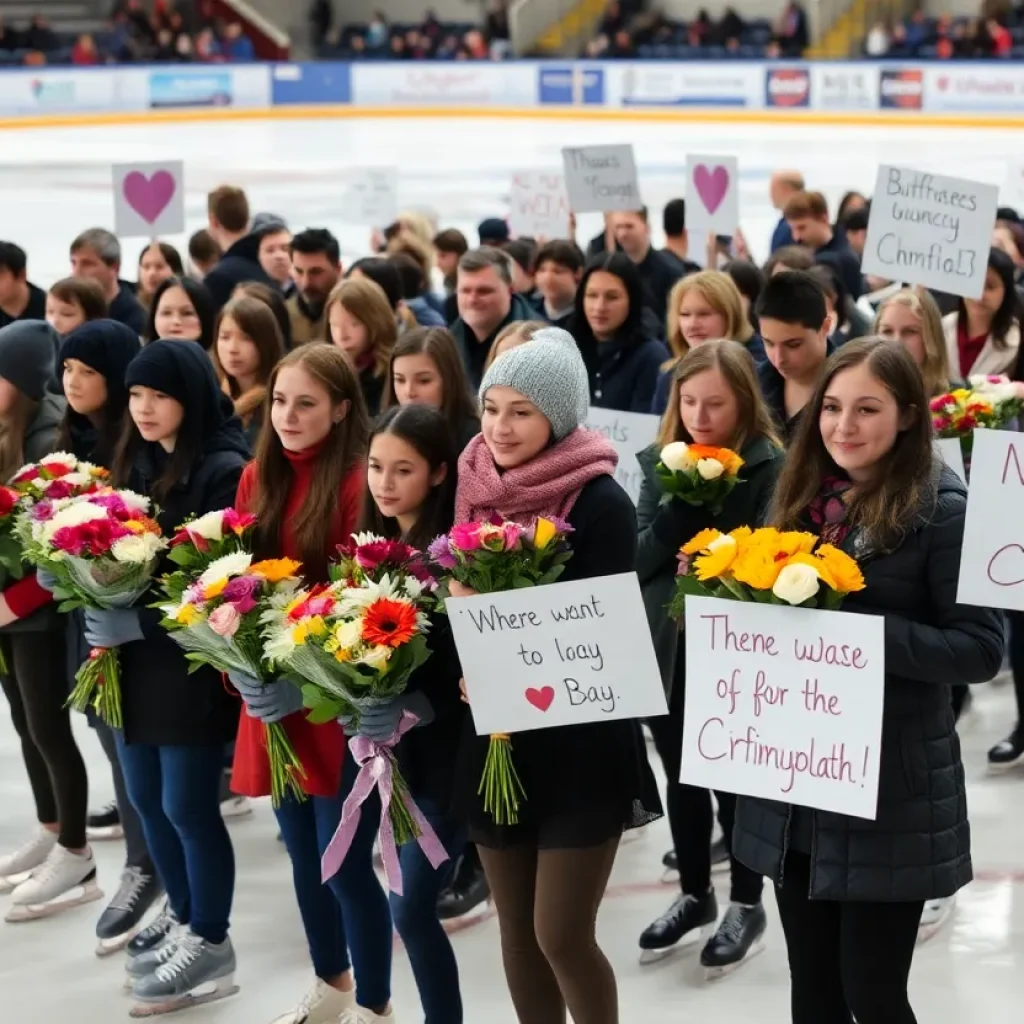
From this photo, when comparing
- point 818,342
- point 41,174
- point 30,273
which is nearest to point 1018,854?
point 818,342

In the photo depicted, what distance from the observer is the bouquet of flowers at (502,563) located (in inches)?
143

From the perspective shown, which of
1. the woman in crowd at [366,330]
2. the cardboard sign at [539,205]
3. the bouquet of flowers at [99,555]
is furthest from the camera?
the cardboard sign at [539,205]

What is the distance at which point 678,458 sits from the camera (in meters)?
4.62

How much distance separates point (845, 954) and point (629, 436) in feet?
8.58

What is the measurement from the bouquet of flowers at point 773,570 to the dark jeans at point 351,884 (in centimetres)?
127

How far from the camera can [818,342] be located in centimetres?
527

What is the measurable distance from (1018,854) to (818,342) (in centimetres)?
191

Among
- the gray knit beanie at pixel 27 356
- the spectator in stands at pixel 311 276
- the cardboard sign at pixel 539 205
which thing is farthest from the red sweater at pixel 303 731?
the cardboard sign at pixel 539 205

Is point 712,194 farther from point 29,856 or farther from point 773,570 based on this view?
point 773,570

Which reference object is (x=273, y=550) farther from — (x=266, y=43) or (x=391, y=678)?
(x=266, y=43)

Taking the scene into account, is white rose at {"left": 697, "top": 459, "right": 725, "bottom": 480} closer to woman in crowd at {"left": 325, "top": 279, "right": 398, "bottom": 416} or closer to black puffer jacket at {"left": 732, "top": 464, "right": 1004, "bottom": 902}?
black puffer jacket at {"left": 732, "top": 464, "right": 1004, "bottom": 902}

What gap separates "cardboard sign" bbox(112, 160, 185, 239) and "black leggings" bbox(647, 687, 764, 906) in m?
5.76

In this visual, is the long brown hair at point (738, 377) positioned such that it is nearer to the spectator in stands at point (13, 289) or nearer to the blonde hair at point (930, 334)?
the blonde hair at point (930, 334)

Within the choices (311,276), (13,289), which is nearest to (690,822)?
(311,276)
